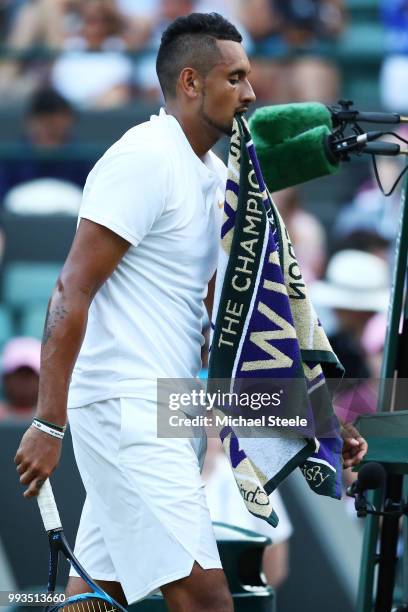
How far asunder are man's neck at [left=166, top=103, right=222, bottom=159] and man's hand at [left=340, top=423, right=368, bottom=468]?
2.78ft

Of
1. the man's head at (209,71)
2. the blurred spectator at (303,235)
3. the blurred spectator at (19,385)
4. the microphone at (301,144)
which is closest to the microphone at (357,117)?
the microphone at (301,144)

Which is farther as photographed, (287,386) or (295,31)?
(295,31)

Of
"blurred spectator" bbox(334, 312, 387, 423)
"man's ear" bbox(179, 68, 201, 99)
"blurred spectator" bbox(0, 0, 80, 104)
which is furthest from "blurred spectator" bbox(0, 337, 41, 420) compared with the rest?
"blurred spectator" bbox(0, 0, 80, 104)

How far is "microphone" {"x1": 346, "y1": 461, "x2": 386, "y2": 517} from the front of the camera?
11.3 ft

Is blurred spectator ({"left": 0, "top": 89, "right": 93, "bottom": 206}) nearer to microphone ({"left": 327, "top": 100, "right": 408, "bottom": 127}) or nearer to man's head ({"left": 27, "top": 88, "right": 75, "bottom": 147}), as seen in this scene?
man's head ({"left": 27, "top": 88, "right": 75, "bottom": 147})

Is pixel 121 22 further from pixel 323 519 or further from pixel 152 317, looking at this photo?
pixel 152 317

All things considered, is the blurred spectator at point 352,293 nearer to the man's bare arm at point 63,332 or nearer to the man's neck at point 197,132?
the man's neck at point 197,132

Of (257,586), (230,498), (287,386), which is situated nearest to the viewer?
(287,386)

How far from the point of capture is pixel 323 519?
18.8 ft

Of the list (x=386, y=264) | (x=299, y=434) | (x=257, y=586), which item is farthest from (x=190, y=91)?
(x=386, y=264)

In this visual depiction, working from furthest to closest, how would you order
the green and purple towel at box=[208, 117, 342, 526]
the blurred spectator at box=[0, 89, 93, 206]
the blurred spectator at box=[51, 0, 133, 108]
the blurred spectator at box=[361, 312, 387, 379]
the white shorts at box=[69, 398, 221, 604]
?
the blurred spectator at box=[51, 0, 133, 108] → the blurred spectator at box=[0, 89, 93, 206] → the blurred spectator at box=[361, 312, 387, 379] → the green and purple towel at box=[208, 117, 342, 526] → the white shorts at box=[69, 398, 221, 604]

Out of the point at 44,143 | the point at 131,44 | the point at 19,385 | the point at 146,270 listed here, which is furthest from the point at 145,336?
the point at 131,44

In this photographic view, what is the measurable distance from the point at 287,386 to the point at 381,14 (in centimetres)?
734

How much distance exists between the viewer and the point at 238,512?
17.6ft
